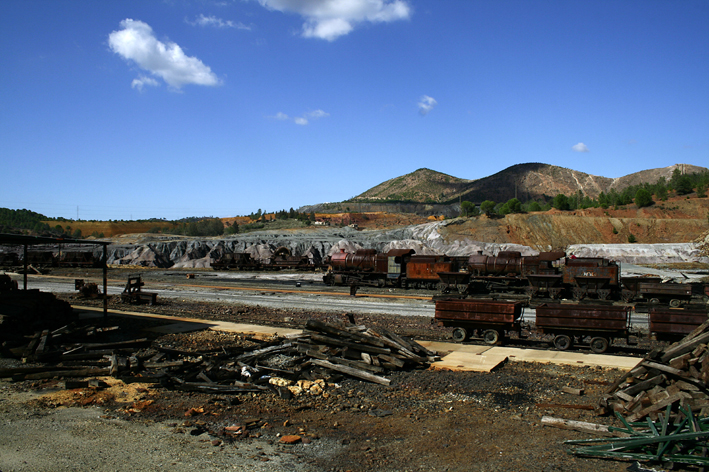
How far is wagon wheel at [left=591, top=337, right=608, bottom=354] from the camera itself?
14109mm

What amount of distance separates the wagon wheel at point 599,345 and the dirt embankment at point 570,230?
222 feet

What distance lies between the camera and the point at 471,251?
66.1 m

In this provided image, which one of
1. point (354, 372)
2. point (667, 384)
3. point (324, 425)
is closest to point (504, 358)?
point (354, 372)

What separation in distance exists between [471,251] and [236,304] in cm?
4486

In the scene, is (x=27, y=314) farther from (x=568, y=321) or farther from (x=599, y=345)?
(x=599, y=345)

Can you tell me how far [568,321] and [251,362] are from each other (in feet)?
32.5

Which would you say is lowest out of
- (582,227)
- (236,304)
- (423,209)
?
(236,304)

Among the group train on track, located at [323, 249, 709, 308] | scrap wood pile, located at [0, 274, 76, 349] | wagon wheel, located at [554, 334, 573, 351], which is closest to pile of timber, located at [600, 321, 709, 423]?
wagon wheel, located at [554, 334, 573, 351]

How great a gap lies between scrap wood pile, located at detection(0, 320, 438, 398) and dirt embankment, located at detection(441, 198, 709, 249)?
233 ft

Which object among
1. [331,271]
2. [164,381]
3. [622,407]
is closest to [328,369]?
[164,381]

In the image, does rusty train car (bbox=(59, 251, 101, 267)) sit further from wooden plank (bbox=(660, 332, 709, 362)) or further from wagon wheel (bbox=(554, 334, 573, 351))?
wooden plank (bbox=(660, 332, 709, 362))

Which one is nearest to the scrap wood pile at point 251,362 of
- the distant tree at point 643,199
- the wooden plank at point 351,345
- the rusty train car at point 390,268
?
the wooden plank at point 351,345

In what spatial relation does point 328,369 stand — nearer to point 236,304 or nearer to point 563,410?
point 563,410

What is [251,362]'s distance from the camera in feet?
39.8
